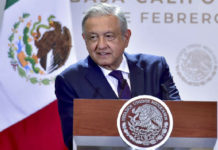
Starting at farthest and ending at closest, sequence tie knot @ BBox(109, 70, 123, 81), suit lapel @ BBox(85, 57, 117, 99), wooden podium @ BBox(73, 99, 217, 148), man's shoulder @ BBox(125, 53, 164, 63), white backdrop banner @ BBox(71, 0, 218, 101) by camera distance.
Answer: white backdrop banner @ BBox(71, 0, 218, 101) → man's shoulder @ BBox(125, 53, 164, 63) → tie knot @ BBox(109, 70, 123, 81) → suit lapel @ BBox(85, 57, 117, 99) → wooden podium @ BBox(73, 99, 217, 148)

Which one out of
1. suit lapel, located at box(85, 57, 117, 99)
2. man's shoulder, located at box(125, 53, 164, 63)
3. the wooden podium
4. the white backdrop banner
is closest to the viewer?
the wooden podium

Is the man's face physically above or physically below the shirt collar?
above

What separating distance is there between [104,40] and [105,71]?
179mm

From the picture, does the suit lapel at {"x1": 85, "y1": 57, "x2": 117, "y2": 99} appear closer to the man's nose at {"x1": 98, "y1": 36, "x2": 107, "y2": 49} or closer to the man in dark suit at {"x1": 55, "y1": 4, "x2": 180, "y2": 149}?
the man in dark suit at {"x1": 55, "y1": 4, "x2": 180, "y2": 149}

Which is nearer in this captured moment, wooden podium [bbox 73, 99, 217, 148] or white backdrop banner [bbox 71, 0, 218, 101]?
wooden podium [bbox 73, 99, 217, 148]

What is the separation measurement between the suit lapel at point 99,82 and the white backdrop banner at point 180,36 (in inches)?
44.0

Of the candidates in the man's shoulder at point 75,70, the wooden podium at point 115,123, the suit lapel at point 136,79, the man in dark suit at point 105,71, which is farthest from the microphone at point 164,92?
the wooden podium at point 115,123

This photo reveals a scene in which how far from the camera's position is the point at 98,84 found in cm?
233

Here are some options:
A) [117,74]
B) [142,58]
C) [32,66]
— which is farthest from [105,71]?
[32,66]

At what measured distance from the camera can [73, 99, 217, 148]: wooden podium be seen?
1.68 m

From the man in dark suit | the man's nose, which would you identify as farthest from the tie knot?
the man's nose

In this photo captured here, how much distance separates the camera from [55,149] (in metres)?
3.46

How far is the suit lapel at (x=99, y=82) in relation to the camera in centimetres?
226

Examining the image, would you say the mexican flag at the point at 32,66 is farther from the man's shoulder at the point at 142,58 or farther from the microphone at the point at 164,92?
the microphone at the point at 164,92
